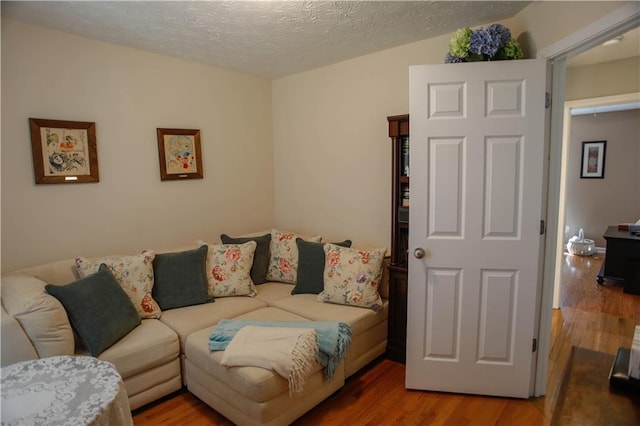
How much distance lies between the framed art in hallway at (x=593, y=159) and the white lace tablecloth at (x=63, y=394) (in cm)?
726

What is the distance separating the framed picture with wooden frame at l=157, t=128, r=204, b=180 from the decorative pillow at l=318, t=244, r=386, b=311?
149 centimetres

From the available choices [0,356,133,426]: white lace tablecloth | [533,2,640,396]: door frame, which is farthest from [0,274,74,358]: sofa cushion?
[533,2,640,396]: door frame

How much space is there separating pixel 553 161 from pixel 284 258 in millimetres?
2138

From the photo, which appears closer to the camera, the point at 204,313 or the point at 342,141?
the point at 204,313

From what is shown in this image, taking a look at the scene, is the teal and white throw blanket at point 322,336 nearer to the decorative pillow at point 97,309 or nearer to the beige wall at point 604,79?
the decorative pillow at point 97,309

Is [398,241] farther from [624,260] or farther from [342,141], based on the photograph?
[624,260]

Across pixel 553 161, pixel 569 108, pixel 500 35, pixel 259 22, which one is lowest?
pixel 553 161

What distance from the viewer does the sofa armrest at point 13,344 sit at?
1.75 metres

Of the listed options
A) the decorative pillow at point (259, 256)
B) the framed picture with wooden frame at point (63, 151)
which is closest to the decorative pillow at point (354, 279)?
the decorative pillow at point (259, 256)

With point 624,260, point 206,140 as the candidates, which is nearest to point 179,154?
point 206,140

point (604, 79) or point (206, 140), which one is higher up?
point (604, 79)

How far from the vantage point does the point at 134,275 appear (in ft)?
8.30

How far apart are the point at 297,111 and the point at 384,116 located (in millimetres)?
1002

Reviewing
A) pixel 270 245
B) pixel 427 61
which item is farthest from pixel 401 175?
pixel 270 245
